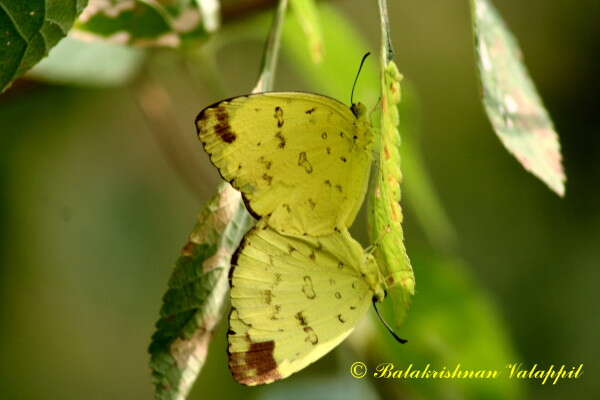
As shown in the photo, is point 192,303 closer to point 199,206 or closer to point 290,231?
point 290,231

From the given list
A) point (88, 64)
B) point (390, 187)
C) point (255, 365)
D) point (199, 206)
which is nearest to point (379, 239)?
point (390, 187)

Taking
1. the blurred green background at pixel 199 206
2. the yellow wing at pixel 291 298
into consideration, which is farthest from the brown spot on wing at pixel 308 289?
the blurred green background at pixel 199 206

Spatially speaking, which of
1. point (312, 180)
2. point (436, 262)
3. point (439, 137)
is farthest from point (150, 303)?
point (312, 180)

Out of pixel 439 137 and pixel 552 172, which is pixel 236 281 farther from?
pixel 439 137

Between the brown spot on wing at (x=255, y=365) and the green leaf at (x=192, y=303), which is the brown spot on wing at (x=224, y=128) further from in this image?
the brown spot on wing at (x=255, y=365)

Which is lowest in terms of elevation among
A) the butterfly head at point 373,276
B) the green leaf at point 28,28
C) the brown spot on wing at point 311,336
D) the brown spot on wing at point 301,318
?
the brown spot on wing at point 311,336

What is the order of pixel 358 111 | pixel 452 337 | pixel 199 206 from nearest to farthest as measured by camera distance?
pixel 358 111
pixel 452 337
pixel 199 206
